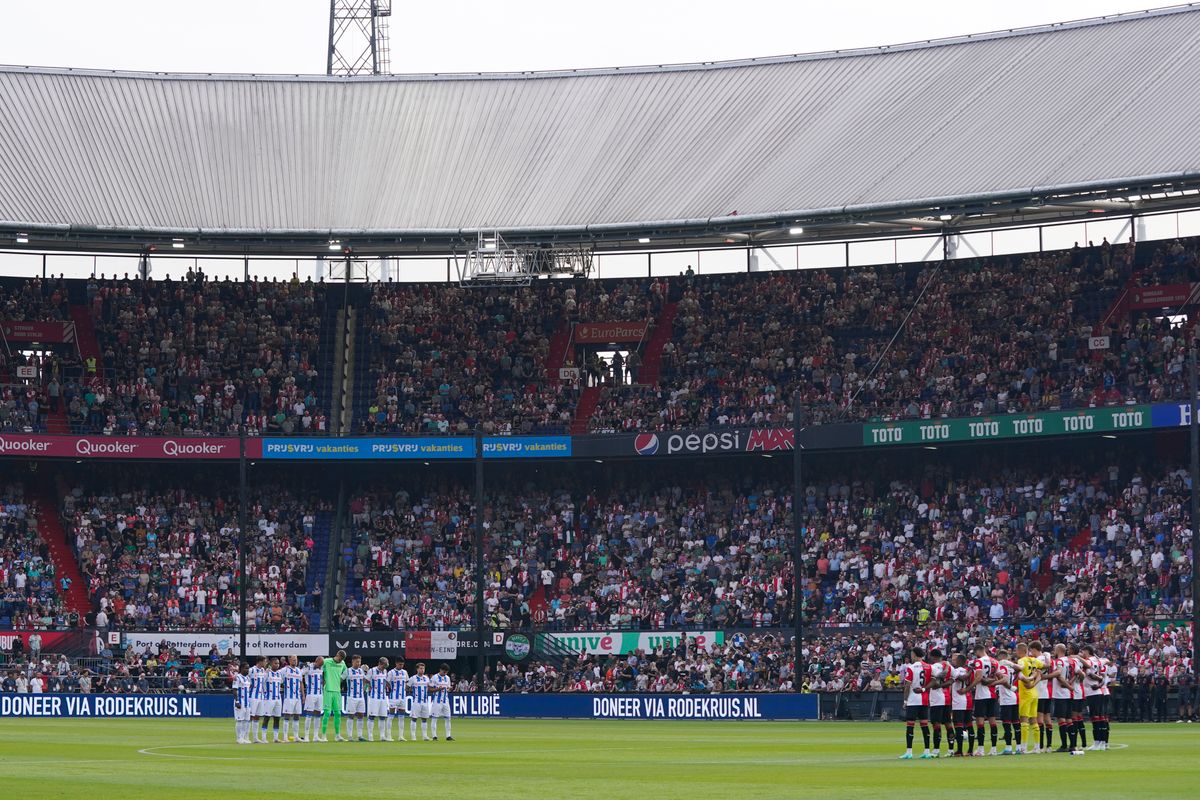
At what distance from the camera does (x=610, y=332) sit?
66562 millimetres

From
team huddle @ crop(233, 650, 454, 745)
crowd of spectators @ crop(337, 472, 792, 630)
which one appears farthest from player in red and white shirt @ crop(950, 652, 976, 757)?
crowd of spectators @ crop(337, 472, 792, 630)

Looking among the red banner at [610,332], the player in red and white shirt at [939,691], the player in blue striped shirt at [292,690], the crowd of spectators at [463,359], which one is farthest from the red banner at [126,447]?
the player in red and white shirt at [939,691]

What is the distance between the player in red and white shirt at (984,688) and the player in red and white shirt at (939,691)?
1.68 ft

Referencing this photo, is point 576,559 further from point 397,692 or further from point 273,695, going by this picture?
point 273,695

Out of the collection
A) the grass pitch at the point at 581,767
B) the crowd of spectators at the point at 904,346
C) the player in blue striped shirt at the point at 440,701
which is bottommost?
the grass pitch at the point at 581,767

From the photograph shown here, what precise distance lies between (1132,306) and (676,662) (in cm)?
1834

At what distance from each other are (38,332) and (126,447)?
641 centimetres

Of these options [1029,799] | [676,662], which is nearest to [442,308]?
[676,662]

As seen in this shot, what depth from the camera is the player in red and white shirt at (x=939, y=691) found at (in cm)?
2748

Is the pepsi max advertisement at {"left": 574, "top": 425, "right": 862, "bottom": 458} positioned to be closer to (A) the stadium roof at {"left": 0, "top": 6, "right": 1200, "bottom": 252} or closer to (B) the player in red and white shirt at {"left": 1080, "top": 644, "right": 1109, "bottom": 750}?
(A) the stadium roof at {"left": 0, "top": 6, "right": 1200, "bottom": 252}

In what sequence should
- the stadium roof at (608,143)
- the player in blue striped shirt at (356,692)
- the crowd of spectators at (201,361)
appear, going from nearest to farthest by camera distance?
the player in blue striped shirt at (356,692) → the stadium roof at (608,143) → the crowd of spectators at (201,361)

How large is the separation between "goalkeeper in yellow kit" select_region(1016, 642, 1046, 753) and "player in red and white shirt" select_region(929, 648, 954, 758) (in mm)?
1543

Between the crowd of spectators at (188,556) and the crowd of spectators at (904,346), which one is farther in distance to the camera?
the crowd of spectators at (188,556)

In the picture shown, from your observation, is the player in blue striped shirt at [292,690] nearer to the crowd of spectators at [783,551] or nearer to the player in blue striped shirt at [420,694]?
the player in blue striped shirt at [420,694]
